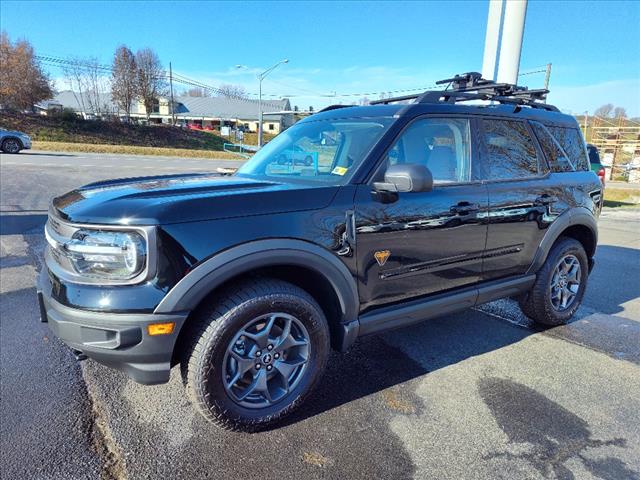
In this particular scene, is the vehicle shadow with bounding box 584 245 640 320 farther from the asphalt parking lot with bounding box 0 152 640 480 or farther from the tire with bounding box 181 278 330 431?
the tire with bounding box 181 278 330 431

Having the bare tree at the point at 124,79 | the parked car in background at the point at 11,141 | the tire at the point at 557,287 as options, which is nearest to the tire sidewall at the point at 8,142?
the parked car in background at the point at 11,141

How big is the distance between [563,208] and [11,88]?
47478 millimetres

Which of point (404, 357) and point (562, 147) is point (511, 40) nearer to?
point (562, 147)

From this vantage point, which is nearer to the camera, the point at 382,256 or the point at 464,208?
the point at 382,256

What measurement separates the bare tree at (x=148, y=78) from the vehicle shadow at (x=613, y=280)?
177ft

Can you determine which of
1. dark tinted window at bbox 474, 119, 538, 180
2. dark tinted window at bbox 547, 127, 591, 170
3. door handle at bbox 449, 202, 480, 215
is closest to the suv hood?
door handle at bbox 449, 202, 480, 215

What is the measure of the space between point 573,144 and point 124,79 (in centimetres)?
5526

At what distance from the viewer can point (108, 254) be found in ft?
6.82

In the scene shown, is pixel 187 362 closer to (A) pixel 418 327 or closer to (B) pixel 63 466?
(B) pixel 63 466

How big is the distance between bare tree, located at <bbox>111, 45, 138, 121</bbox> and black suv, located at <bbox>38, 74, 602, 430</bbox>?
174ft

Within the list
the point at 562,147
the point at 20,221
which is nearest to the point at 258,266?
the point at 562,147

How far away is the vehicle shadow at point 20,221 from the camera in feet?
22.2

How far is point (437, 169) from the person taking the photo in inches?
122

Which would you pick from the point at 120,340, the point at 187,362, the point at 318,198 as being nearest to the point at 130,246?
the point at 120,340
